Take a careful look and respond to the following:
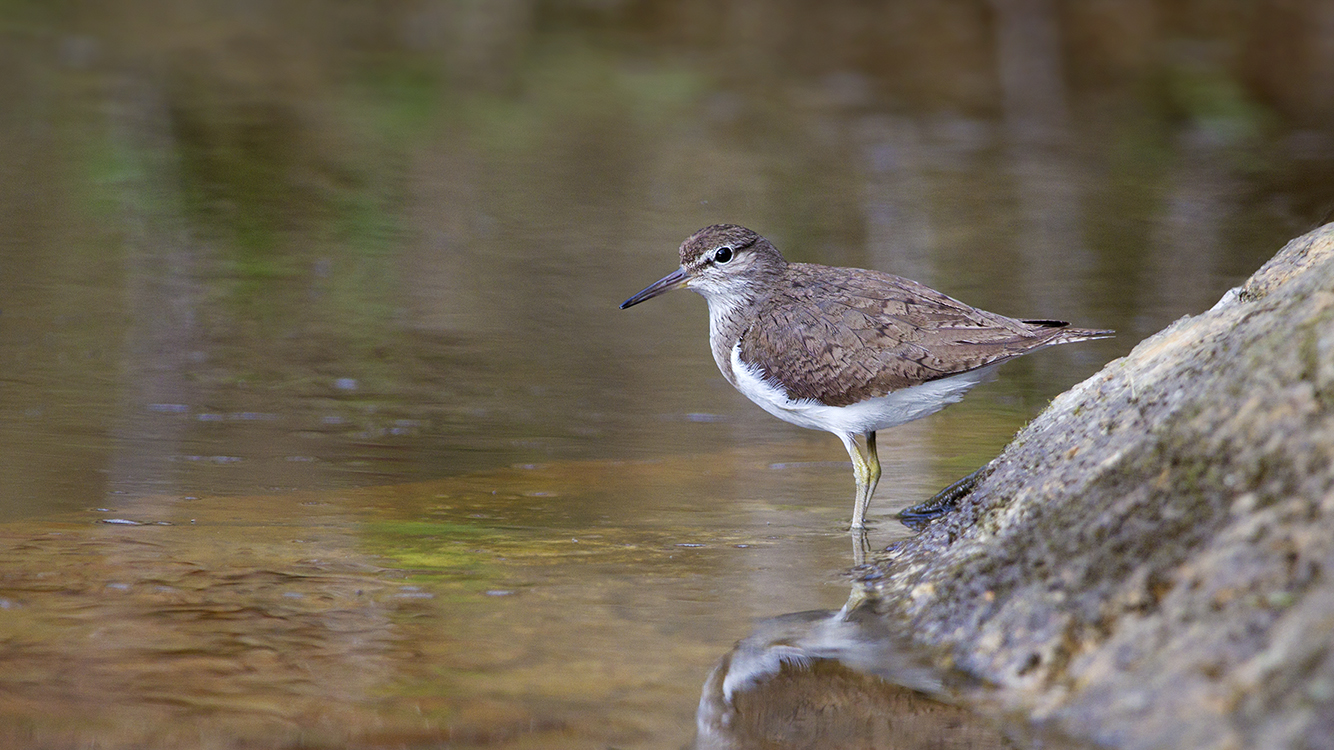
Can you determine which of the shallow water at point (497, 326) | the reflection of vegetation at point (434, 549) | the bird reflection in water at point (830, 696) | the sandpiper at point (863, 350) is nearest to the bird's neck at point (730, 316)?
the sandpiper at point (863, 350)

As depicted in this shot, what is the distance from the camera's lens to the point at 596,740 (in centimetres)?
405

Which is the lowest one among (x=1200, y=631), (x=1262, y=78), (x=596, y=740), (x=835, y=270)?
(x=596, y=740)

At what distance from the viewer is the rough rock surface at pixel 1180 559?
3.41 meters

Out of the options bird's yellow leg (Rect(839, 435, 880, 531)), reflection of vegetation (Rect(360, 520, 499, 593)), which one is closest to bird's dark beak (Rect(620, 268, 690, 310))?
bird's yellow leg (Rect(839, 435, 880, 531))

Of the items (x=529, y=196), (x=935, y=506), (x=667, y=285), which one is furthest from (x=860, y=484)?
(x=529, y=196)

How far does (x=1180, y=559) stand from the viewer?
376 centimetres

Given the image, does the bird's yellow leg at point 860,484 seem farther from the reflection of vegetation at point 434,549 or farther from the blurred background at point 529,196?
the reflection of vegetation at point 434,549

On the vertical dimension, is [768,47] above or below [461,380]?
above

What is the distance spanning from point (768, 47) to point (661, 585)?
19.2 m

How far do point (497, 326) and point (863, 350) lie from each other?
13.7 ft

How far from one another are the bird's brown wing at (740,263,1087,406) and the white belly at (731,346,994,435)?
0.16 feet

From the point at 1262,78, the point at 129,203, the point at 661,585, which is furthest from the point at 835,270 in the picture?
the point at 1262,78

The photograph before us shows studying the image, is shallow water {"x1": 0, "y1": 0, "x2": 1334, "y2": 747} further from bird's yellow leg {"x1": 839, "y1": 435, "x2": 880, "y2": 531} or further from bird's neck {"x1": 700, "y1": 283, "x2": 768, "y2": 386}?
bird's neck {"x1": 700, "y1": 283, "x2": 768, "y2": 386}

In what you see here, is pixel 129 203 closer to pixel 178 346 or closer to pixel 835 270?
pixel 178 346
